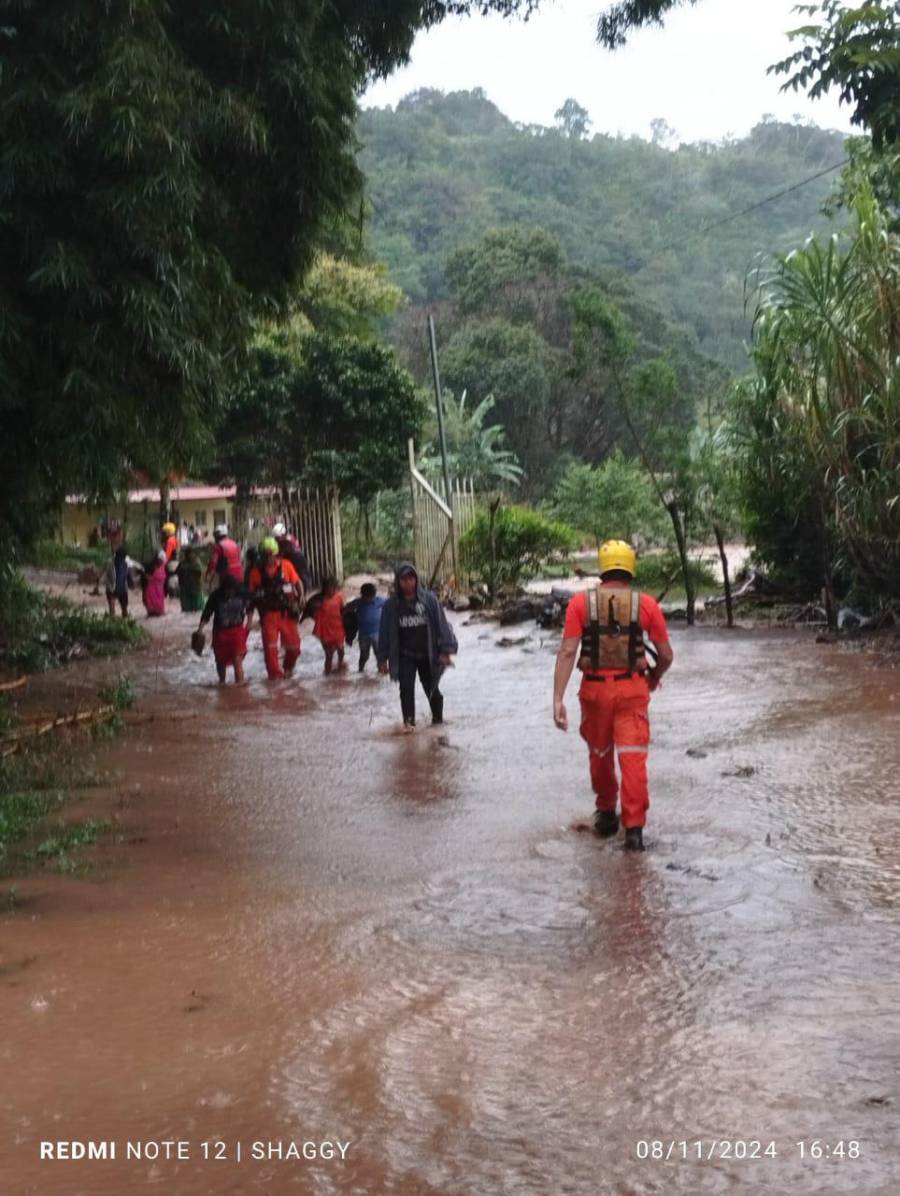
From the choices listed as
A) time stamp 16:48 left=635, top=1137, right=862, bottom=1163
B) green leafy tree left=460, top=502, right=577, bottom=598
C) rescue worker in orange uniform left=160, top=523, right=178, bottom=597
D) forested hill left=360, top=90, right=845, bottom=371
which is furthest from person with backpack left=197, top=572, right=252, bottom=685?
forested hill left=360, top=90, right=845, bottom=371

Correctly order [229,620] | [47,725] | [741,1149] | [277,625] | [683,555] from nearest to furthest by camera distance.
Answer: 1. [741,1149]
2. [47,725]
3. [229,620]
4. [277,625]
5. [683,555]

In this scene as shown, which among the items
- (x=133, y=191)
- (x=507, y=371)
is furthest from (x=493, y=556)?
(x=507, y=371)

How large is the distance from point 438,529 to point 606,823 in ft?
57.2

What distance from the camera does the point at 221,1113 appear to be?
14.0 ft

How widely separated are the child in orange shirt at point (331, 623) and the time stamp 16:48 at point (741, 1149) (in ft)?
38.8

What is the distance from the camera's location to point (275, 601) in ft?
49.5

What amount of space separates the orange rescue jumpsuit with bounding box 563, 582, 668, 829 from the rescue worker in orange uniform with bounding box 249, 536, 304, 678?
24.8 feet

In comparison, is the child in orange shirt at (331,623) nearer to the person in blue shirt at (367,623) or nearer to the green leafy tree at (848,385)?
the person in blue shirt at (367,623)

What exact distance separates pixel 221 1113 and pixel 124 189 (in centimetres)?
618

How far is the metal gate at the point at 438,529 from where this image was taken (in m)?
24.4

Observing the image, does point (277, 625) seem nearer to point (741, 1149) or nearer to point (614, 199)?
point (741, 1149)

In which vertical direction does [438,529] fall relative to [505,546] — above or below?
above

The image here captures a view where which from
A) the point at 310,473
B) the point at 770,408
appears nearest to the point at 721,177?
the point at 310,473

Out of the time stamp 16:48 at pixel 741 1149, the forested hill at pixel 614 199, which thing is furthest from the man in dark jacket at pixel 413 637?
the forested hill at pixel 614 199
